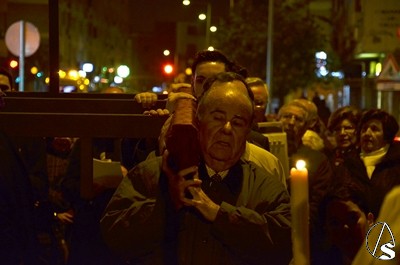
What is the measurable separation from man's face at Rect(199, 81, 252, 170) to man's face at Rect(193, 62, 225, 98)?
1401mm

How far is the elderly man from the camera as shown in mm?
3150

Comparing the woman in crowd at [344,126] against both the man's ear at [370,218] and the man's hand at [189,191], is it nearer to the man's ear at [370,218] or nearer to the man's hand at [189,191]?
the man's ear at [370,218]

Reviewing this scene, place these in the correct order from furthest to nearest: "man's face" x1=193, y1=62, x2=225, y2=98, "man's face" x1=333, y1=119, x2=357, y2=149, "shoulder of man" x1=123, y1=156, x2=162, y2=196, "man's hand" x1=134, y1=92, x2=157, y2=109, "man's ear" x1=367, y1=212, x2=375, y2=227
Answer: "man's face" x1=333, y1=119, x2=357, y2=149
"man's face" x1=193, y1=62, x2=225, y2=98
"man's hand" x1=134, y1=92, x2=157, y2=109
"man's ear" x1=367, y1=212, x2=375, y2=227
"shoulder of man" x1=123, y1=156, x2=162, y2=196

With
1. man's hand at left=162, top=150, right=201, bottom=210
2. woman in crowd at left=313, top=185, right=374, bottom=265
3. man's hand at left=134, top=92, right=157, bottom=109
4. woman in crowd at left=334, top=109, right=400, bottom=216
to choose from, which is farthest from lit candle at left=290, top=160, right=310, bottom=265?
man's hand at left=134, top=92, right=157, bottom=109

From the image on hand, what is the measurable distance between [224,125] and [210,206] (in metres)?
0.35

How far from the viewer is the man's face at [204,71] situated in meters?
4.86

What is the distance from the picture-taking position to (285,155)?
670cm

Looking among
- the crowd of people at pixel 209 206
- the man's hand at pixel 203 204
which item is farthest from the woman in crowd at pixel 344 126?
the man's hand at pixel 203 204

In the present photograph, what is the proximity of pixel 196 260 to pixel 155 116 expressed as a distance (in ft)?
3.49

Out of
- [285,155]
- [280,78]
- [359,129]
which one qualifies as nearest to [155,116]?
[285,155]

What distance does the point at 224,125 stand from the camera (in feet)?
11.0

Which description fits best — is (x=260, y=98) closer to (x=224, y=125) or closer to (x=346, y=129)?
(x=346, y=129)

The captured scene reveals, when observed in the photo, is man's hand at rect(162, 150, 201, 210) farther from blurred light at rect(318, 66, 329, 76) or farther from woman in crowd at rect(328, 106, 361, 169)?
blurred light at rect(318, 66, 329, 76)

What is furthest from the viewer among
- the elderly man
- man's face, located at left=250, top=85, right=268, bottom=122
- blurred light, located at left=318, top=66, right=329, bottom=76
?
blurred light, located at left=318, top=66, right=329, bottom=76
